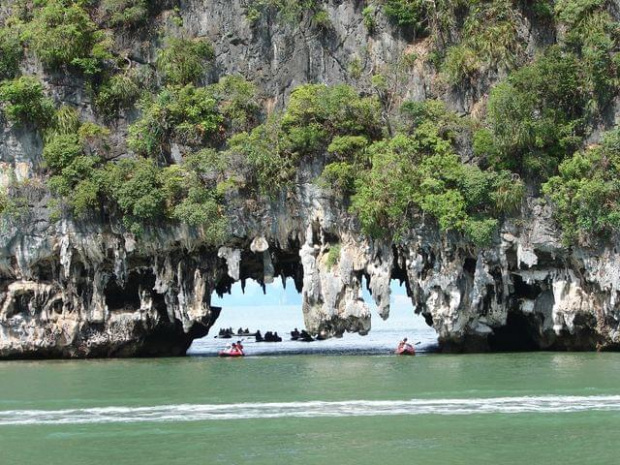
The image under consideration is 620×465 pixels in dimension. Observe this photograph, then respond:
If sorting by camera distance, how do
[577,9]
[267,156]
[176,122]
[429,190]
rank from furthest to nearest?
[176,122] < [267,156] < [577,9] < [429,190]

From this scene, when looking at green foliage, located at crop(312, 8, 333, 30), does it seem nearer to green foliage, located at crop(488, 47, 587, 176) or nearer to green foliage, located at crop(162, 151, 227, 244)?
green foliage, located at crop(162, 151, 227, 244)

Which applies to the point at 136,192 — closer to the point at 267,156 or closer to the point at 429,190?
the point at 267,156

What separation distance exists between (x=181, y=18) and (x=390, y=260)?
40.3ft

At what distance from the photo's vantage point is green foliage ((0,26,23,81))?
1353 inches

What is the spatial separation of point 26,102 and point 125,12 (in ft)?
16.8

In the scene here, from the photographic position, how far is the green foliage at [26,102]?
33438 millimetres

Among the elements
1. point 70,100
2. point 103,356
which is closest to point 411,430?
point 103,356

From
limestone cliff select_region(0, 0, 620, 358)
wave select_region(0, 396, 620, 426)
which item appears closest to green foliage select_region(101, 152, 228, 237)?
limestone cliff select_region(0, 0, 620, 358)

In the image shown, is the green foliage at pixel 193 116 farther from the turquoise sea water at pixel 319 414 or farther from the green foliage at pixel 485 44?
the turquoise sea water at pixel 319 414

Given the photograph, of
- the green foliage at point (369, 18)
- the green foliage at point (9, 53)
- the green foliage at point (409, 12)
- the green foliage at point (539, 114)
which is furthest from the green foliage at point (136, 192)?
the green foliage at point (539, 114)

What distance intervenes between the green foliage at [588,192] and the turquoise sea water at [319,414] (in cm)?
410

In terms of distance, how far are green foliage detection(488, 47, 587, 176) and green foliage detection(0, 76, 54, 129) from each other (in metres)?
14.9

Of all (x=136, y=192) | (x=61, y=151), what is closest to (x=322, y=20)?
(x=136, y=192)

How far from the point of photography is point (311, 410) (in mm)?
19938
